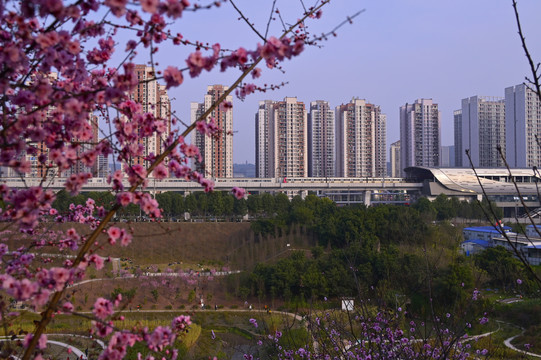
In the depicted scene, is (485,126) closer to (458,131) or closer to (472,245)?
(458,131)

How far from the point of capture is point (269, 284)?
476 inches

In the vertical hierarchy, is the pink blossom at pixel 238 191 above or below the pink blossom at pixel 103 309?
above

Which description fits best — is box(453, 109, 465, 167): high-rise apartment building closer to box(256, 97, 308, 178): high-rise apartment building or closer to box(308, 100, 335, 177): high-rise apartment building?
box(308, 100, 335, 177): high-rise apartment building

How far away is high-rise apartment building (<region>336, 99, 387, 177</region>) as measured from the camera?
32.9m

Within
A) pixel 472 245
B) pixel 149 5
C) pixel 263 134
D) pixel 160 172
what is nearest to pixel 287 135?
pixel 263 134

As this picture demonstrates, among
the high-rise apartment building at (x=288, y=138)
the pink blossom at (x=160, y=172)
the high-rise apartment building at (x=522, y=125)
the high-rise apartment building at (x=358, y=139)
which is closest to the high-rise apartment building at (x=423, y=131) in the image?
the high-rise apartment building at (x=358, y=139)

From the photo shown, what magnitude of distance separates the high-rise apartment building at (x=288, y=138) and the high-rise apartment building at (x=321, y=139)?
1.35m

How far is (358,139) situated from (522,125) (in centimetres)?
1025

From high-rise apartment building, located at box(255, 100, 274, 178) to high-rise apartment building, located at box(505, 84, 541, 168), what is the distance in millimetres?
15524

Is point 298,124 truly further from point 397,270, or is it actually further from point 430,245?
point 397,270

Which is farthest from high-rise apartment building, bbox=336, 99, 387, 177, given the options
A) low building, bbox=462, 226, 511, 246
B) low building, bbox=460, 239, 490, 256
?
low building, bbox=460, 239, 490, 256

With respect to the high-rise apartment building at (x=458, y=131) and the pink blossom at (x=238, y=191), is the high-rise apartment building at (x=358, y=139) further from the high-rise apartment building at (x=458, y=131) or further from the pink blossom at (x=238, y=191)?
the pink blossom at (x=238, y=191)

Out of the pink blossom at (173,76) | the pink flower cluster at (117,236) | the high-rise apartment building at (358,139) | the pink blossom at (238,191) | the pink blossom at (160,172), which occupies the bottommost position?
the pink flower cluster at (117,236)

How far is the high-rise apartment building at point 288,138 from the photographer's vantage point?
104ft
